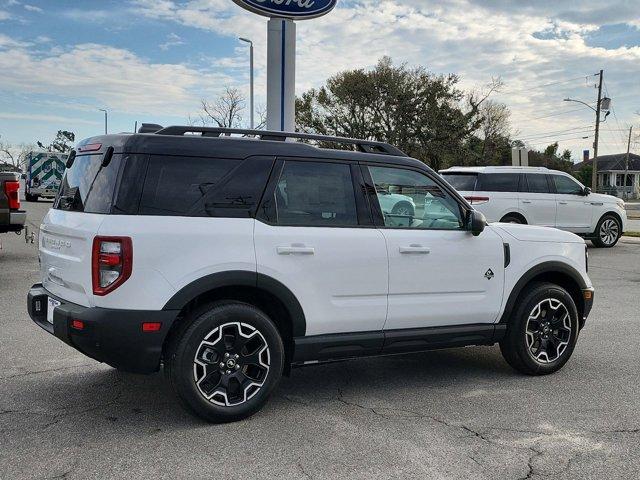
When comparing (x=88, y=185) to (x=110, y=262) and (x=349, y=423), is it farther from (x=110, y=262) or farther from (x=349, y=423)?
(x=349, y=423)

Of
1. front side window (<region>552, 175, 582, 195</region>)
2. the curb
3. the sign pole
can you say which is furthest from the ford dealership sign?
the curb

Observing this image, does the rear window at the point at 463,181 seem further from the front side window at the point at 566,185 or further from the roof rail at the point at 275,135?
the roof rail at the point at 275,135

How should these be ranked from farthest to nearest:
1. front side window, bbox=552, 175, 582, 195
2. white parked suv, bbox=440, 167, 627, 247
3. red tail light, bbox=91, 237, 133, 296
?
front side window, bbox=552, 175, 582, 195 → white parked suv, bbox=440, 167, 627, 247 → red tail light, bbox=91, 237, 133, 296

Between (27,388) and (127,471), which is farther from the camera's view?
(27,388)

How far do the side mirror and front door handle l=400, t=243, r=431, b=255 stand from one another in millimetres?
427

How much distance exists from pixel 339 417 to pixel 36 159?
33496mm

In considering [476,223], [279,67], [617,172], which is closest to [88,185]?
[476,223]

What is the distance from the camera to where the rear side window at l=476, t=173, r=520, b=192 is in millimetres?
14820

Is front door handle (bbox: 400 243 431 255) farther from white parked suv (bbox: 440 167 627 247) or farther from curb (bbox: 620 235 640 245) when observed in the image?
curb (bbox: 620 235 640 245)

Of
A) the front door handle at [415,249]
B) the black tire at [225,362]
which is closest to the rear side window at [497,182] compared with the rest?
the front door handle at [415,249]

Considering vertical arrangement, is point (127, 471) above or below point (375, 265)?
below

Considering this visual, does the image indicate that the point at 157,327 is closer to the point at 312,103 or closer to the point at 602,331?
the point at 602,331

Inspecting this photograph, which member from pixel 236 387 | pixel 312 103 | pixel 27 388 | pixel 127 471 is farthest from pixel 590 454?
pixel 312 103

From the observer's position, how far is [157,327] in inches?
153
